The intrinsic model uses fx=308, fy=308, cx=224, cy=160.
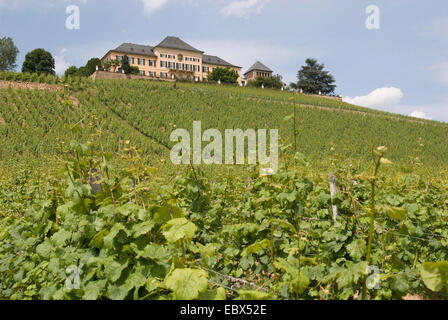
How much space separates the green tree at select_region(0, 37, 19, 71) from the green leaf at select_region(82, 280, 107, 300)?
81.7 m

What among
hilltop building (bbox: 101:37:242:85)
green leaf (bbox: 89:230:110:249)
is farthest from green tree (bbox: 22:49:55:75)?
green leaf (bbox: 89:230:110:249)

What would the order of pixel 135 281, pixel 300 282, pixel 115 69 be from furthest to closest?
pixel 115 69 → pixel 135 281 → pixel 300 282

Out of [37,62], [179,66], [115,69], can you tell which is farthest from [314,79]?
[37,62]

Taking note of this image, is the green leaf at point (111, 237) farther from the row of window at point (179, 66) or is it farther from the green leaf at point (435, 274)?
the row of window at point (179, 66)

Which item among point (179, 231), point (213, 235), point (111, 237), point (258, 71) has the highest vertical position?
point (258, 71)

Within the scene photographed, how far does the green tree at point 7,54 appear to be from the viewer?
66.5 metres

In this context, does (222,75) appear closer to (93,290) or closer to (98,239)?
(98,239)

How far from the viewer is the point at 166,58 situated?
77.2 m

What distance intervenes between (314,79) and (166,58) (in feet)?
124

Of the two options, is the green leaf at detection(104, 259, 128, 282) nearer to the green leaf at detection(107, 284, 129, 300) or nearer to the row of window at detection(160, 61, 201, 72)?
the green leaf at detection(107, 284, 129, 300)

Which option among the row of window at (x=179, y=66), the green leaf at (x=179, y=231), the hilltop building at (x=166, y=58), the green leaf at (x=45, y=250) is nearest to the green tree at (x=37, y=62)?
the hilltop building at (x=166, y=58)

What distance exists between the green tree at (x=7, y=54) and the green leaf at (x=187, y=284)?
82.5m
